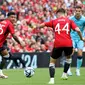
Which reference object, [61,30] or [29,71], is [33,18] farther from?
[61,30]

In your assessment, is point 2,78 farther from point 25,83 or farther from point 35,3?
point 35,3

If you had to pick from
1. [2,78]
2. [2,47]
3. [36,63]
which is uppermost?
[2,47]

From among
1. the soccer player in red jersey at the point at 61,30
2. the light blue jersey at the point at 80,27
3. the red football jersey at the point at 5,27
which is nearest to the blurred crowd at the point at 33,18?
the light blue jersey at the point at 80,27

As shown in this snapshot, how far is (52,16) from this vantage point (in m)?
28.8

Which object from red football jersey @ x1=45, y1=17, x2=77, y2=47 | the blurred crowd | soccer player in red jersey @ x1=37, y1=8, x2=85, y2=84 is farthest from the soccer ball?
the blurred crowd

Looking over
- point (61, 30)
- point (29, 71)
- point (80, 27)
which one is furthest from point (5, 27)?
point (80, 27)

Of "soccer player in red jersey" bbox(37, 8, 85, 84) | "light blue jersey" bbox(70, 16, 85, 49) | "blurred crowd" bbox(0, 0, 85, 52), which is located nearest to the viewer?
"soccer player in red jersey" bbox(37, 8, 85, 84)

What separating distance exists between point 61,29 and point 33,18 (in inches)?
518

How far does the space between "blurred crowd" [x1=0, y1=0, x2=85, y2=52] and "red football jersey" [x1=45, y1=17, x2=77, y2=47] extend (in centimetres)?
912

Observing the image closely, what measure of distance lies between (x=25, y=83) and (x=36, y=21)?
13328mm

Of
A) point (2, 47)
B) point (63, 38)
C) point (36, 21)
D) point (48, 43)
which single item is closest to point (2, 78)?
point (2, 47)

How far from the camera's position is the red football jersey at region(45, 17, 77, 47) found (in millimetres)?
14234

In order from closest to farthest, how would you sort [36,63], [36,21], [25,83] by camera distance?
[25,83], [36,63], [36,21]

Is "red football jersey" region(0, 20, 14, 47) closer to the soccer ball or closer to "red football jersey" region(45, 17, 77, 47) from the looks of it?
the soccer ball
